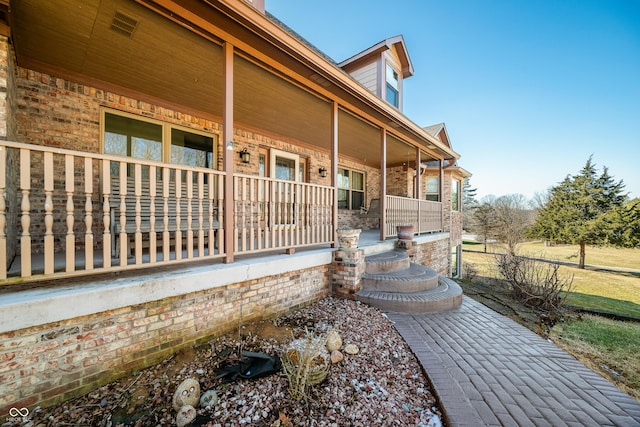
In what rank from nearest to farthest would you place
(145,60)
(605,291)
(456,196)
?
(145,60)
(605,291)
(456,196)

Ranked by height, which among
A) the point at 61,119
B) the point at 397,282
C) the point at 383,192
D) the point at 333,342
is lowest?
the point at 333,342

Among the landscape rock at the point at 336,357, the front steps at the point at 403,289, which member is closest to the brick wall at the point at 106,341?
the landscape rock at the point at 336,357

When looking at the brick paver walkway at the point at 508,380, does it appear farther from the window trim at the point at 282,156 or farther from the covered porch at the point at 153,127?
the window trim at the point at 282,156

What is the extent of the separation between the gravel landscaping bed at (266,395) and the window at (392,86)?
829 cm

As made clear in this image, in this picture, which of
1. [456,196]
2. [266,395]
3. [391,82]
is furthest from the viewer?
[456,196]

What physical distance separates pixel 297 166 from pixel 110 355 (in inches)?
229

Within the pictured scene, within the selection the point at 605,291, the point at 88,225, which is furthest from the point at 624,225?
the point at 88,225

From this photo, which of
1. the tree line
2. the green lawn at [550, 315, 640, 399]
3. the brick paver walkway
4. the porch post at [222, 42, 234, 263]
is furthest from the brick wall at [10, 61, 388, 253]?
the tree line

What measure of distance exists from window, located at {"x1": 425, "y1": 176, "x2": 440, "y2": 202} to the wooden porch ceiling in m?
7.71

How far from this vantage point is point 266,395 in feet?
6.75

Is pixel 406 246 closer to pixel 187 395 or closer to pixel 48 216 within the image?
pixel 187 395

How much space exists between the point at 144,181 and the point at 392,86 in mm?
8169

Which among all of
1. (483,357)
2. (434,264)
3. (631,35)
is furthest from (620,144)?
(483,357)

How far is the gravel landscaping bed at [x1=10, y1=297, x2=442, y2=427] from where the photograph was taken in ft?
6.03
